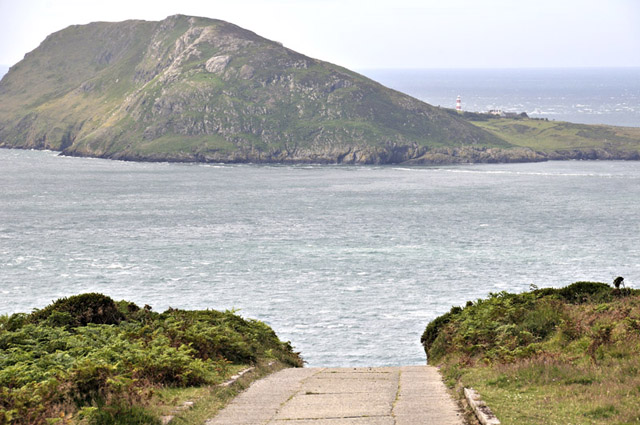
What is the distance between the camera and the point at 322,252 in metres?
111

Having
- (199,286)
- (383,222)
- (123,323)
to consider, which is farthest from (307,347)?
(383,222)

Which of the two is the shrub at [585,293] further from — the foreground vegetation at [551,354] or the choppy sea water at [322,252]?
the choppy sea water at [322,252]

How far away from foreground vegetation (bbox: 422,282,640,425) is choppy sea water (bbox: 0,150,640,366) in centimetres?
2686

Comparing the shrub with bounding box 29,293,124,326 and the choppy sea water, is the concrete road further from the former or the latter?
the choppy sea water

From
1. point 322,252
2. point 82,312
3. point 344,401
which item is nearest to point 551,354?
point 344,401

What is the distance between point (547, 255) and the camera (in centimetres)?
10731

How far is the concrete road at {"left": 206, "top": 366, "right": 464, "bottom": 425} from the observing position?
62.5 feet

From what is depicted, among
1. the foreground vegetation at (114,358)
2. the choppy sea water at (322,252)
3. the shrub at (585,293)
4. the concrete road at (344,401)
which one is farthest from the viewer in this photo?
the choppy sea water at (322,252)

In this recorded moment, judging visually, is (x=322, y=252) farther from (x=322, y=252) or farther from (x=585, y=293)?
(x=585, y=293)

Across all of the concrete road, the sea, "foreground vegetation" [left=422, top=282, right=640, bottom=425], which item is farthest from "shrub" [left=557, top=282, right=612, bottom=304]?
the sea

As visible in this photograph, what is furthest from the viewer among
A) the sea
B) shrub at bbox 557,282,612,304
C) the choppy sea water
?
the choppy sea water

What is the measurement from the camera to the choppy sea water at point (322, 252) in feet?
252

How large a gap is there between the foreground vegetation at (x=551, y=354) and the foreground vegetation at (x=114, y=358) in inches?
313

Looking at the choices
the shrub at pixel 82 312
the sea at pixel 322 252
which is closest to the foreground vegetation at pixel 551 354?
the shrub at pixel 82 312
